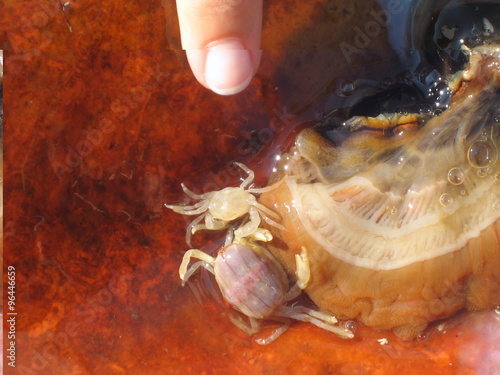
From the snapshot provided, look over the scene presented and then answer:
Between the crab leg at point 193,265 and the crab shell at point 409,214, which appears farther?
the crab leg at point 193,265

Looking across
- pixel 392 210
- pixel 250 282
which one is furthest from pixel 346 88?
pixel 250 282

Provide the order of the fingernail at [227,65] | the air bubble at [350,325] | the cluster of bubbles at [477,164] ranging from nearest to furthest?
the fingernail at [227,65], the cluster of bubbles at [477,164], the air bubble at [350,325]

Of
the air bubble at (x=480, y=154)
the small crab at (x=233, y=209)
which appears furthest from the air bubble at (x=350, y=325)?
the air bubble at (x=480, y=154)

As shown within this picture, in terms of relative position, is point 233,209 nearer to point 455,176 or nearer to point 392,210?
point 392,210

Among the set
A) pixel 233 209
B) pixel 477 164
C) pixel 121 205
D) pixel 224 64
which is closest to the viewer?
pixel 224 64

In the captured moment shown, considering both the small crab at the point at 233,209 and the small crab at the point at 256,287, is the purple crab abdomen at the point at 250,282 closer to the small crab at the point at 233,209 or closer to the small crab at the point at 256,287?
the small crab at the point at 256,287

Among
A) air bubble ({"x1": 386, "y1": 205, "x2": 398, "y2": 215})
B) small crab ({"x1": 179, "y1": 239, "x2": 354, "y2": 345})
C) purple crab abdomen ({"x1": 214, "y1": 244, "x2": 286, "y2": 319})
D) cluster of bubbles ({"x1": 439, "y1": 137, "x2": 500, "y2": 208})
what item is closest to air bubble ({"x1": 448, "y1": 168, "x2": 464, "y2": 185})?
cluster of bubbles ({"x1": 439, "y1": 137, "x2": 500, "y2": 208})
